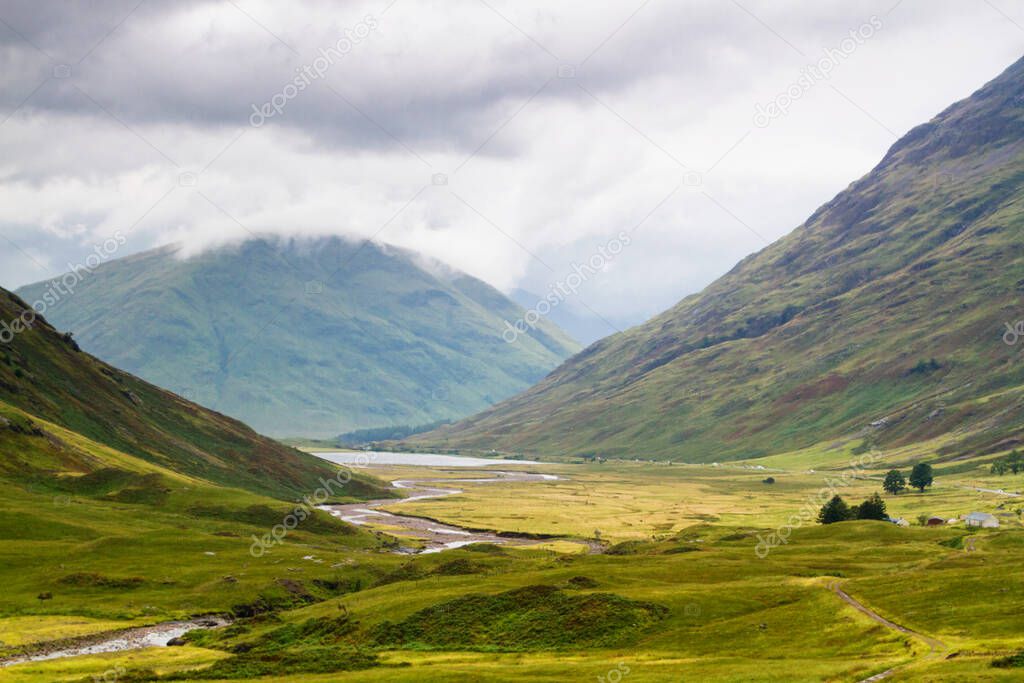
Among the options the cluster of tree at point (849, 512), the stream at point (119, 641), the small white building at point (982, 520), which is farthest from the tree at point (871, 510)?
the stream at point (119, 641)

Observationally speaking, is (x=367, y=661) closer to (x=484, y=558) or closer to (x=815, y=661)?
(x=815, y=661)

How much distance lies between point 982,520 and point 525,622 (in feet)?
367

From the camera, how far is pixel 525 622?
8462 centimetres

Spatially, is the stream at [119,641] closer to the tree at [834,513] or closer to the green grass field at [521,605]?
the green grass field at [521,605]

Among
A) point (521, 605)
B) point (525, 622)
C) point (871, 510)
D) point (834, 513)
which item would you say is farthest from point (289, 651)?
point (871, 510)

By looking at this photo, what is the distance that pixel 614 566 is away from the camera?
109 metres

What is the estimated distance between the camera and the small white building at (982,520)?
155 metres

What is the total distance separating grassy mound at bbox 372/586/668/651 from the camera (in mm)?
80438

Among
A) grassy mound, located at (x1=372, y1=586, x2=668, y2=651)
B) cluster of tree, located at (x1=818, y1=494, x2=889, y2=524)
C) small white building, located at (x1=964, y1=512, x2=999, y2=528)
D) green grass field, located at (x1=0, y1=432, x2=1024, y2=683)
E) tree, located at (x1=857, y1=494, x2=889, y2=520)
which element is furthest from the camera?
cluster of tree, located at (x1=818, y1=494, x2=889, y2=524)

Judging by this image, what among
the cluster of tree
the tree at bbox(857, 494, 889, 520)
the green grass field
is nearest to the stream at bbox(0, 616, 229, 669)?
the green grass field

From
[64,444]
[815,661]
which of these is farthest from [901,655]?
[64,444]

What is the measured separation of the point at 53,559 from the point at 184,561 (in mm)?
16742

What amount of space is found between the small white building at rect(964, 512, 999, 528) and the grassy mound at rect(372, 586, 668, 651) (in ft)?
329

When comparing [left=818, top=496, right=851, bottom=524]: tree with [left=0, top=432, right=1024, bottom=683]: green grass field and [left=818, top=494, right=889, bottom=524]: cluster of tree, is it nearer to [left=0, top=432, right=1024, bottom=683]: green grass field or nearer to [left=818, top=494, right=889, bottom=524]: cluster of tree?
[left=818, top=494, right=889, bottom=524]: cluster of tree
